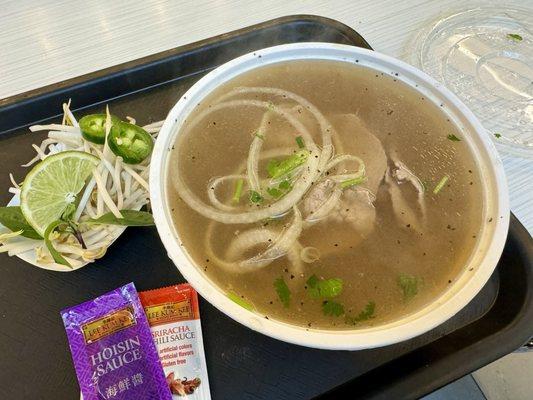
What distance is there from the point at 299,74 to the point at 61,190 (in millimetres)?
717

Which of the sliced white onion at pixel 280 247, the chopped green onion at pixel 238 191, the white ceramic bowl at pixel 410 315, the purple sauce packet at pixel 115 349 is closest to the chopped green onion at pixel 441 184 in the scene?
the white ceramic bowl at pixel 410 315

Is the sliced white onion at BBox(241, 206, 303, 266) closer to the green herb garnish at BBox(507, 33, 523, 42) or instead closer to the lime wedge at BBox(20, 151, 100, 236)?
the lime wedge at BBox(20, 151, 100, 236)

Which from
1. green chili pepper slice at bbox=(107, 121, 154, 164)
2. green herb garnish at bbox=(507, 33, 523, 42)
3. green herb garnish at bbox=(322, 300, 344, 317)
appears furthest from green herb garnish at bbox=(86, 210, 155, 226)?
green herb garnish at bbox=(507, 33, 523, 42)

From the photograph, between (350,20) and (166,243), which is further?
(350,20)

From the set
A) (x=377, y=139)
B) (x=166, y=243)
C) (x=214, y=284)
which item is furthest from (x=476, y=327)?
(x=166, y=243)

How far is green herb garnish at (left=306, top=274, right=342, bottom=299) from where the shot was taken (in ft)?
3.02

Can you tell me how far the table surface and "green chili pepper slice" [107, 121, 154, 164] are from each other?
0.51 meters

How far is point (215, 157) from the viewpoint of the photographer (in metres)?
1.06

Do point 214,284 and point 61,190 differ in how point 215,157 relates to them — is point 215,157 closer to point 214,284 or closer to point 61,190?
point 214,284

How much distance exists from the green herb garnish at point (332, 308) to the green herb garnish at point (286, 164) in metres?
0.31

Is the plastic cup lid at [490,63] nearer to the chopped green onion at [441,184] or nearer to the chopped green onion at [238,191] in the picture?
the chopped green onion at [441,184]

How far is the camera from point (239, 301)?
872 mm

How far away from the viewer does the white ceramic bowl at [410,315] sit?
2.69ft

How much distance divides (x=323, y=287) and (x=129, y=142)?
69 cm
